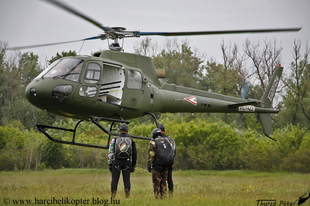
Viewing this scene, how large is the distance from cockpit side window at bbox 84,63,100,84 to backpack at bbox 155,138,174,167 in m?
2.90

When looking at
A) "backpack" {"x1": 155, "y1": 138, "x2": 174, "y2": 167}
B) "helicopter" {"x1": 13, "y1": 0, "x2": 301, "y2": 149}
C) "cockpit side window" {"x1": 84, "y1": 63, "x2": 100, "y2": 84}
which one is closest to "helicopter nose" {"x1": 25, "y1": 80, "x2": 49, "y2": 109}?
"helicopter" {"x1": 13, "y1": 0, "x2": 301, "y2": 149}

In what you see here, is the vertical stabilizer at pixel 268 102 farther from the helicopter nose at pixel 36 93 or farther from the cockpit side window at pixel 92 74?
the helicopter nose at pixel 36 93

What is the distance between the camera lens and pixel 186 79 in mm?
12898

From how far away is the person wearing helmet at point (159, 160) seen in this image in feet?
25.7

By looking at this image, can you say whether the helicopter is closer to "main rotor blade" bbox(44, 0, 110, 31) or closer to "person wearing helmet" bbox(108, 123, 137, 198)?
"main rotor blade" bbox(44, 0, 110, 31)

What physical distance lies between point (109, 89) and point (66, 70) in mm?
1534

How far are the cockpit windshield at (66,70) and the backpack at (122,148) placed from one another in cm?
258

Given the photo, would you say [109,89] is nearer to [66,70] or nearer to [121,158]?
[66,70]

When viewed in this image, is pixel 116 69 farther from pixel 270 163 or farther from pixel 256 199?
pixel 270 163

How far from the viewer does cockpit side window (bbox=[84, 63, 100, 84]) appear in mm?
9508

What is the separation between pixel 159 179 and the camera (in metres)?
7.98

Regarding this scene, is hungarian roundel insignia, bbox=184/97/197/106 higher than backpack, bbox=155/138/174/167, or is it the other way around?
hungarian roundel insignia, bbox=184/97/197/106

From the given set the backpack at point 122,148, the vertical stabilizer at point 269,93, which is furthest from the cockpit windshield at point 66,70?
the vertical stabilizer at point 269,93

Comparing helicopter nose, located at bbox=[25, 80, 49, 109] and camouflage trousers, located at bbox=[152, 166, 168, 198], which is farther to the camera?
helicopter nose, located at bbox=[25, 80, 49, 109]
